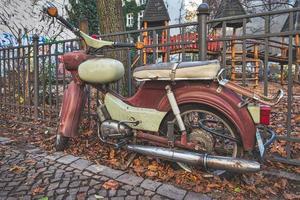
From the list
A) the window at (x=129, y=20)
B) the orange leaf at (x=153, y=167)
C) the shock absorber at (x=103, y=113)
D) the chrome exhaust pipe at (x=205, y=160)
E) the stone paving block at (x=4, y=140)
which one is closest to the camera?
the chrome exhaust pipe at (x=205, y=160)

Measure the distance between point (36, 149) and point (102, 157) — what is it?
1.04 metres

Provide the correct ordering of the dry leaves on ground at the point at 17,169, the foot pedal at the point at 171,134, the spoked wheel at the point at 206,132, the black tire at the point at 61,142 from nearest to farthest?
the spoked wheel at the point at 206,132, the foot pedal at the point at 171,134, the dry leaves on ground at the point at 17,169, the black tire at the point at 61,142

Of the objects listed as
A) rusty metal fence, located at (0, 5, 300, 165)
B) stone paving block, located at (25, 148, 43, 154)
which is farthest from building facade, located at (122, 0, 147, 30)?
stone paving block, located at (25, 148, 43, 154)

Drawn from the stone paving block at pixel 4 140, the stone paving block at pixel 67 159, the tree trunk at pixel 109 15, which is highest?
the tree trunk at pixel 109 15

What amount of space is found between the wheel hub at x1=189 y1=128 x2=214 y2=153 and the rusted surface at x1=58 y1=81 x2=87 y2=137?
1.50m

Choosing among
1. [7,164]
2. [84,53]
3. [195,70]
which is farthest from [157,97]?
[7,164]

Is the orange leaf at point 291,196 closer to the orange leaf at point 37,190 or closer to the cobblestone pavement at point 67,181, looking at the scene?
the cobblestone pavement at point 67,181

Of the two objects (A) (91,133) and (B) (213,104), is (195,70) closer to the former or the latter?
(B) (213,104)

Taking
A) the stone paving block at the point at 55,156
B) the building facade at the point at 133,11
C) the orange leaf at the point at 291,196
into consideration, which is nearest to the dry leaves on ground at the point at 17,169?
the stone paving block at the point at 55,156

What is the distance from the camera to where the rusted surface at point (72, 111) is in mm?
3709

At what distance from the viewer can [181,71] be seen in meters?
2.87

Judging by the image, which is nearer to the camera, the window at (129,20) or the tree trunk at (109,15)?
the tree trunk at (109,15)

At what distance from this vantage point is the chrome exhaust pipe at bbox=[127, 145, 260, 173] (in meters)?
2.55

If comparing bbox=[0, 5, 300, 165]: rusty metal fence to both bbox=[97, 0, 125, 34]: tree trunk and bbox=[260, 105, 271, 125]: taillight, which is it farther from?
bbox=[260, 105, 271, 125]: taillight
